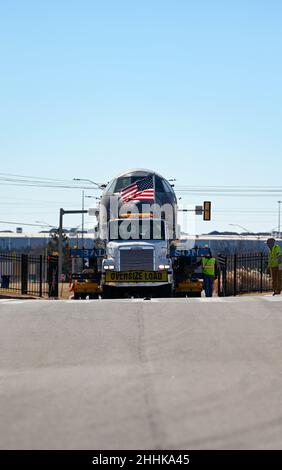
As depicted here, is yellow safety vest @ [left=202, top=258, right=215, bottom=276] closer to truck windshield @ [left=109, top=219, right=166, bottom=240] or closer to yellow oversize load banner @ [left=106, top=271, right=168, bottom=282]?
truck windshield @ [left=109, top=219, right=166, bottom=240]

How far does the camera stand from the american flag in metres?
29.8

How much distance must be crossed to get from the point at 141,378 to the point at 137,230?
19572mm

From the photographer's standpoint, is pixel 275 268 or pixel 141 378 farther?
pixel 275 268

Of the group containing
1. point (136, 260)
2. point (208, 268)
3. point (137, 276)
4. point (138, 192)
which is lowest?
point (137, 276)

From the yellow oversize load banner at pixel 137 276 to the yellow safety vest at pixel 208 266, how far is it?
2.65 meters

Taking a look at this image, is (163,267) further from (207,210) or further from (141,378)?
(207,210)

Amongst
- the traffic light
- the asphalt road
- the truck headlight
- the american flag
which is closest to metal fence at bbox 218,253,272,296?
the american flag

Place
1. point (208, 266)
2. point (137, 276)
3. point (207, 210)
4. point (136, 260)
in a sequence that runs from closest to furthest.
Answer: point (137, 276) → point (136, 260) → point (208, 266) → point (207, 210)

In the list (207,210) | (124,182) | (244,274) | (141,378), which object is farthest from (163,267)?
(207,210)

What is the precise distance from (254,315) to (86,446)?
371 inches

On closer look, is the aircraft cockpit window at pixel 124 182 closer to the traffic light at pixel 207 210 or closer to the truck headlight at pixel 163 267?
the truck headlight at pixel 163 267

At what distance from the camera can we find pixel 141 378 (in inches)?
378

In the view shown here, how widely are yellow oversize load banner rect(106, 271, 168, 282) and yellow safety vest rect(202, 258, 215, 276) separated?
8.70 ft
